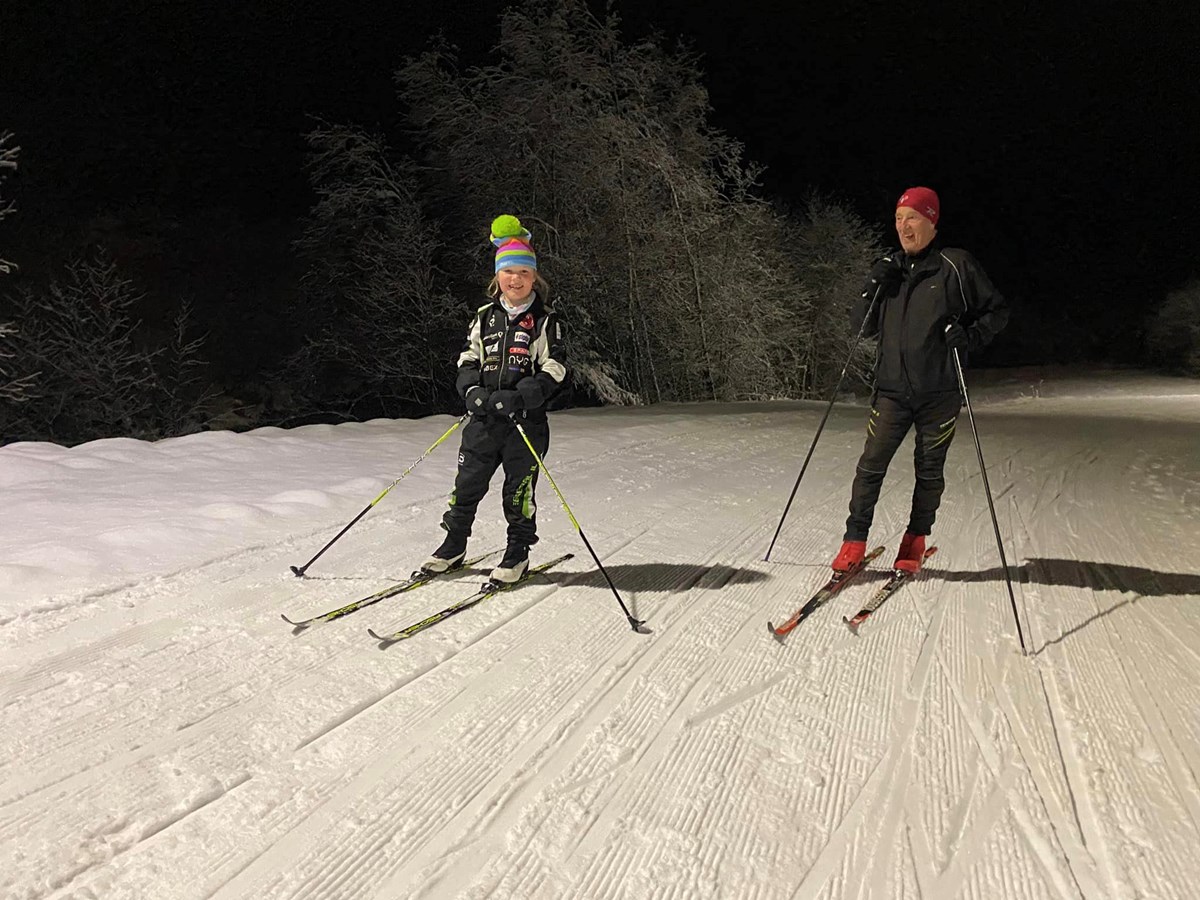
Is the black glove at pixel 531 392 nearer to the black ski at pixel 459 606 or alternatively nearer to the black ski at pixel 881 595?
the black ski at pixel 459 606

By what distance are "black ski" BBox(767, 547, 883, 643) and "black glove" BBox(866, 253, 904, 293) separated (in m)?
1.47

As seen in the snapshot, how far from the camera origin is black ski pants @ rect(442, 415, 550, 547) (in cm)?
371

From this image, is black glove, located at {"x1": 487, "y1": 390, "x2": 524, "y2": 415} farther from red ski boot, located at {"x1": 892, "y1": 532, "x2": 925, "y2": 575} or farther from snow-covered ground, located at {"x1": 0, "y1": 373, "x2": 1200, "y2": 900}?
red ski boot, located at {"x1": 892, "y1": 532, "x2": 925, "y2": 575}

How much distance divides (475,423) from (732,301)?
13413 mm

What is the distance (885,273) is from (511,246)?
6.01 ft

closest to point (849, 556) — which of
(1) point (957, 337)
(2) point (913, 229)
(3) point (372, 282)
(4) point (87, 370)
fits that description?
(1) point (957, 337)

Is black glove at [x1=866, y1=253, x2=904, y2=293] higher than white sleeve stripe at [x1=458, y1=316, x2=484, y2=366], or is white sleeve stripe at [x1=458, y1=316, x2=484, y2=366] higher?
black glove at [x1=866, y1=253, x2=904, y2=293]

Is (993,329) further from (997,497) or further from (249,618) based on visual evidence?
(249,618)

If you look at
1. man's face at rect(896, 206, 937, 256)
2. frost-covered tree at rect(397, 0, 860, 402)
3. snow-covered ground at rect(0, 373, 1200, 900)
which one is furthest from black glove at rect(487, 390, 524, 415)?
frost-covered tree at rect(397, 0, 860, 402)

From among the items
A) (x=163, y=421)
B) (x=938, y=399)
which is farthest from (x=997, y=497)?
(x=163, y=421)

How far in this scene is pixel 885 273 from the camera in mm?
3699

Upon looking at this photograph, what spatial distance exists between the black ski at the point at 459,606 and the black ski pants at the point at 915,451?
1649 mm

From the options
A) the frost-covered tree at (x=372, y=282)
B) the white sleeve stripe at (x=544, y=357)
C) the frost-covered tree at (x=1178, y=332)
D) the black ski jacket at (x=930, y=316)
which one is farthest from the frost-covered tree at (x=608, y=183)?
the frost-covered tree at (x=1178, y=332)

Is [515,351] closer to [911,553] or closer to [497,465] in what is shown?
[497,465]
